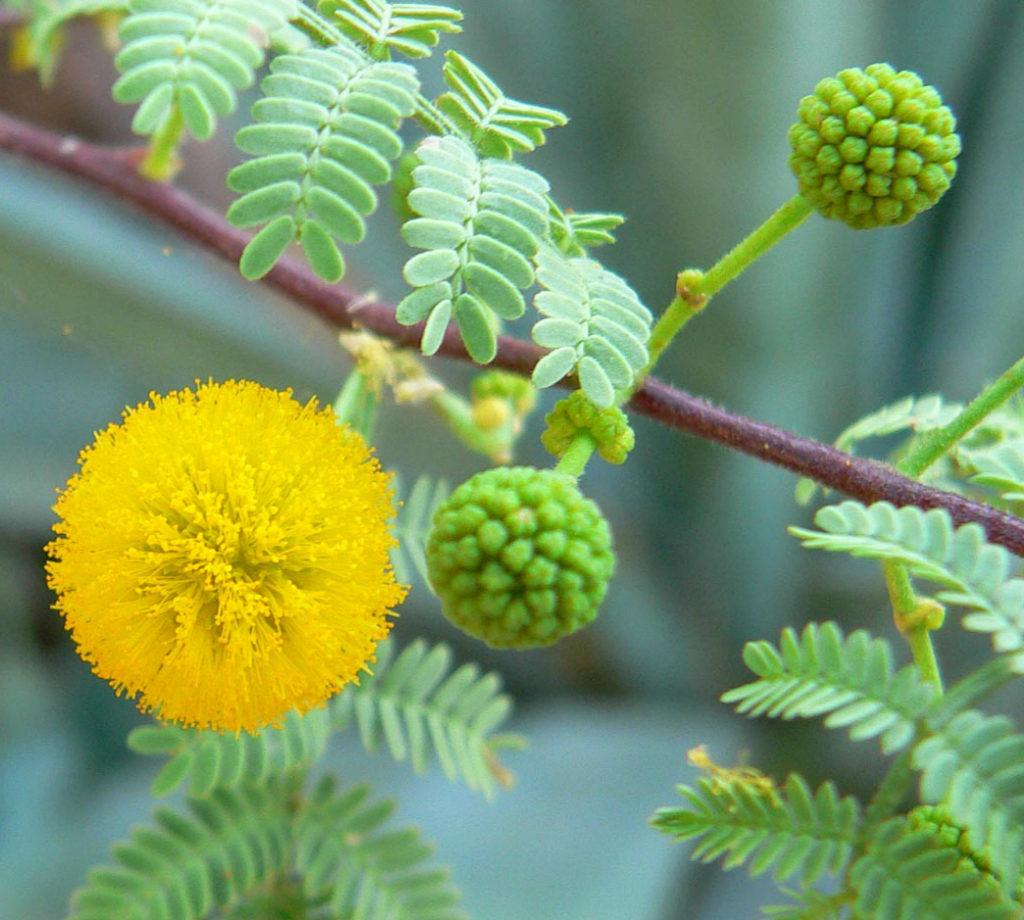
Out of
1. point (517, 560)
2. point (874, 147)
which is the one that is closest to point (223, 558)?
point (517, 560)

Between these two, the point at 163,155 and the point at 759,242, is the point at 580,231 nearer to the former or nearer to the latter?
the point at 759,242

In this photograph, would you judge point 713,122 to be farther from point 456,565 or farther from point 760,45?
point 456,565

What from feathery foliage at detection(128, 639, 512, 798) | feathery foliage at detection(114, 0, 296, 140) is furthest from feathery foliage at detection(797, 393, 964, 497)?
feathery foliage at detection(114, 0, 296, 140)

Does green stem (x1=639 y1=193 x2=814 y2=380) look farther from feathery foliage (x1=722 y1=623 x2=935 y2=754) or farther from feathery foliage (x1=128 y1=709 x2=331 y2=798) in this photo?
feathery foliage (x1=128 y1=709 x2=331 y2=798)

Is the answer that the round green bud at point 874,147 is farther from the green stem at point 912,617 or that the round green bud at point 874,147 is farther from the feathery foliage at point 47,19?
the feathery foliage at point 47,19

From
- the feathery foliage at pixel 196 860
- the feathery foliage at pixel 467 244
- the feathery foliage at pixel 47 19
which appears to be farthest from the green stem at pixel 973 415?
the feathery foliage at pixel 47 19

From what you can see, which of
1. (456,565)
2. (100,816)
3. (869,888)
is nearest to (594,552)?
(456,565)
